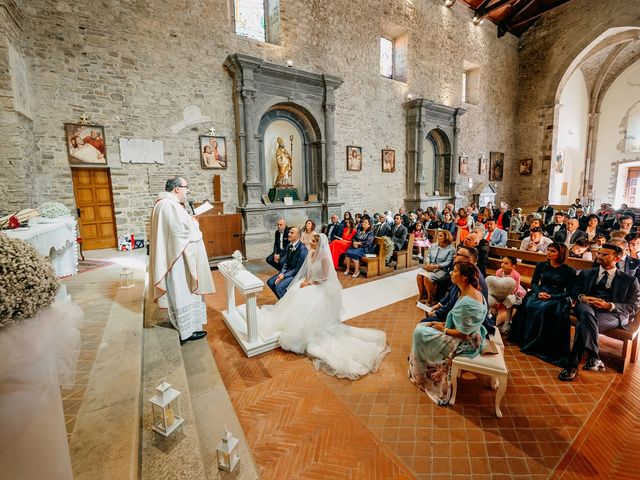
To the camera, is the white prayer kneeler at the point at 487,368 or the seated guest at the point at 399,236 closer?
the white prayer kneeler at the point at 487,368

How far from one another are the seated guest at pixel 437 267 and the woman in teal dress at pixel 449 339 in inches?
80.1

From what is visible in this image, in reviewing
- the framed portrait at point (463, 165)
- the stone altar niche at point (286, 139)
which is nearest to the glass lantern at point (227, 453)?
the stone altar niche at point (286, 139)

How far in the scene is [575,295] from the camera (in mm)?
3775

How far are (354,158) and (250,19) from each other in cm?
545

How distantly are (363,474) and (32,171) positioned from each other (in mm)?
8157

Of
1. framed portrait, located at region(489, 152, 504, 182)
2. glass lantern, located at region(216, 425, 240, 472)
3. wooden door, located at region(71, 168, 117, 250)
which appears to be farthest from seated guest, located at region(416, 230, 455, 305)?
framed portrait, located at region(489, 152, 504, 182)

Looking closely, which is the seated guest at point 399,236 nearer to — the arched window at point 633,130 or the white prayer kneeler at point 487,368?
the white prayer kneeler at point 487,368

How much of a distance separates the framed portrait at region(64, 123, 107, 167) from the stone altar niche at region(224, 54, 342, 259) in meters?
3.33

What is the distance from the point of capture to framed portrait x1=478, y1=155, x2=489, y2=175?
16.0 m

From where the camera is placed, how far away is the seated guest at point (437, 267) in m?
5.11

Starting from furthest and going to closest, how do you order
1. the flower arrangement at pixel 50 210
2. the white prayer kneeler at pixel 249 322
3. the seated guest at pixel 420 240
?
the seated guest at pixel 420 240 → the flower arrangement at pixel 50 210 → the white prayer kneeler at pixel 249 322

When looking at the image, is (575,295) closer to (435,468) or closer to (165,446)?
(435,468)

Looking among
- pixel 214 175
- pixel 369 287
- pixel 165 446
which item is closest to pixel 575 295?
pixel 369 287

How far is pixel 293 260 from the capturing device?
5.00 m
